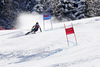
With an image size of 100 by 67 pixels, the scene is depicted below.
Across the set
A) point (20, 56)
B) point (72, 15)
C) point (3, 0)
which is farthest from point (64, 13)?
point (20, 56)

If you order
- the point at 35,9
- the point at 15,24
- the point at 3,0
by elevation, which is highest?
the point at 3,0

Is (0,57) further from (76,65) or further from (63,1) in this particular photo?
(63,1)

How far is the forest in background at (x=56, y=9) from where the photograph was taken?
27422mm

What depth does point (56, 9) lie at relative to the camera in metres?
29.9

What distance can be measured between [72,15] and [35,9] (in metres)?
12.1

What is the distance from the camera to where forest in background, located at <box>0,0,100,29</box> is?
27.4m

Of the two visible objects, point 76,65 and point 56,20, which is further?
point 56,20

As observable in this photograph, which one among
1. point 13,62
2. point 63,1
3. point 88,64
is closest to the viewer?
point 88,64

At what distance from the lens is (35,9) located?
36938mm

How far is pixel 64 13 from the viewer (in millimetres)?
29797

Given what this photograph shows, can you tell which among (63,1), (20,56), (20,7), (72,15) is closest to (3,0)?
(20,7)

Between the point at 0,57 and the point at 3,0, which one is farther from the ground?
Answer: the point at 3,0

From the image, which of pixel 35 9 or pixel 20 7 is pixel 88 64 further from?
pixel 20 7

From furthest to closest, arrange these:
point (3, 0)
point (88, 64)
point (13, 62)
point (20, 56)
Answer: point (3, 0) < point (20, 56) < point (13, 62) < point (88, 64)
